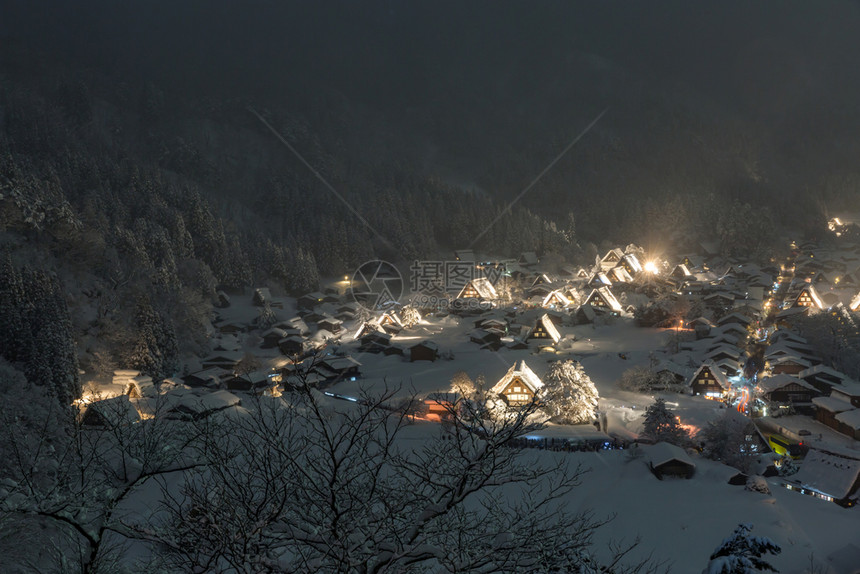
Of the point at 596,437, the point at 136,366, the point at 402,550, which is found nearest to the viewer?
the point at 402,550

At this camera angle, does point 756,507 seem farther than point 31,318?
No

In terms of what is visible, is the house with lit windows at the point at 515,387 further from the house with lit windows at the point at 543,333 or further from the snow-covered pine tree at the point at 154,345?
the snow-covered pine tree at the point at 154,345

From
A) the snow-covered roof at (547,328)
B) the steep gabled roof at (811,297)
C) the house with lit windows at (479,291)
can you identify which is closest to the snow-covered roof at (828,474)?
the snow-covered roof at (547,328)

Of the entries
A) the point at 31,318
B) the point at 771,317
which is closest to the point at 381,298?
the point at 31,318

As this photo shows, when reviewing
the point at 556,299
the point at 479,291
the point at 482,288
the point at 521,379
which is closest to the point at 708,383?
the point at 521,379

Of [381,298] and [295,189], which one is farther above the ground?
[295,189]

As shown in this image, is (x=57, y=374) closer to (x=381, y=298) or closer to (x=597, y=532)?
(x=597, y=532)
